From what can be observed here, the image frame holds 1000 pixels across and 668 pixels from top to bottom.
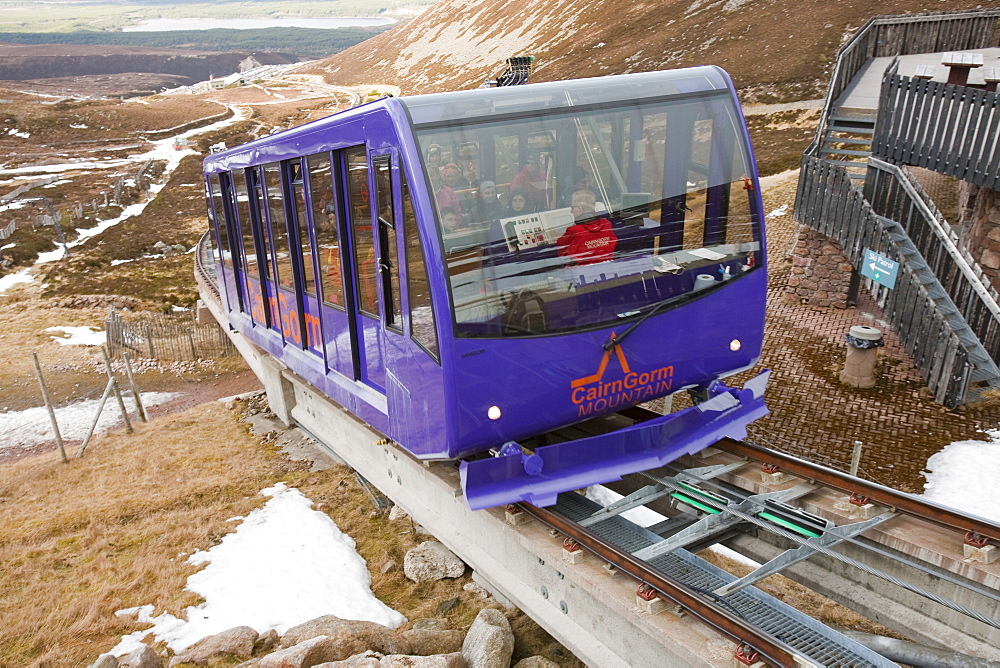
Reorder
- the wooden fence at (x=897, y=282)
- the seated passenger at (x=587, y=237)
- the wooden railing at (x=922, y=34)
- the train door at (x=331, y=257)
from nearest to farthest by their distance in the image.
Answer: the seated passenger at (x=587, y=237)
the train door at (x=331, y=257)
the wooden fence at (x=897, y=282)
the wooden railing at (x=922, y=34)

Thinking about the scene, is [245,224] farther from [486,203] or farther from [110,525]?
[486,203]

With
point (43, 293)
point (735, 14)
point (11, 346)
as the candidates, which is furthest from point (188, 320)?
point (735, 14)

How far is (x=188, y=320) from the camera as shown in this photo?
82.9 ft

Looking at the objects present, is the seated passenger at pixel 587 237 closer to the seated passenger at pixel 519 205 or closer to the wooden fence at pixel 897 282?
the seated passenger at pixel 519 205

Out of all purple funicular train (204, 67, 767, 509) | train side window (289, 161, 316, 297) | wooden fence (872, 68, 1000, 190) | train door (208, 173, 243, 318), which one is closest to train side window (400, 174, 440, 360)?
purple funicular train (204, 67, 767, 509)

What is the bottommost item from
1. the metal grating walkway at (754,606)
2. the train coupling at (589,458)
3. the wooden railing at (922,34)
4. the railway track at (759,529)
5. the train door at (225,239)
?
the metal grating walkway at (754,606)

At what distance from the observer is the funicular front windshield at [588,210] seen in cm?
512

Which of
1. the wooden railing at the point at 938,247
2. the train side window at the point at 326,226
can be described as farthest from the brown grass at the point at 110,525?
the wooden railing at the point at 938,247

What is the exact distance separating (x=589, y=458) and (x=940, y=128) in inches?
353

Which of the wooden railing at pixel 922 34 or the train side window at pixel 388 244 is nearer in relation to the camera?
the train side window at pixel 388 244

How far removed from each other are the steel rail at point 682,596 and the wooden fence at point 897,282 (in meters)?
7.33

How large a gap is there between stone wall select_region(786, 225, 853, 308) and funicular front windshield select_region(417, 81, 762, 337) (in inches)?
334

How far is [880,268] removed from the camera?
11.0m

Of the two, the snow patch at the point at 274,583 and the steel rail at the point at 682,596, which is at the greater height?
the steel rail at the point at 682,596
